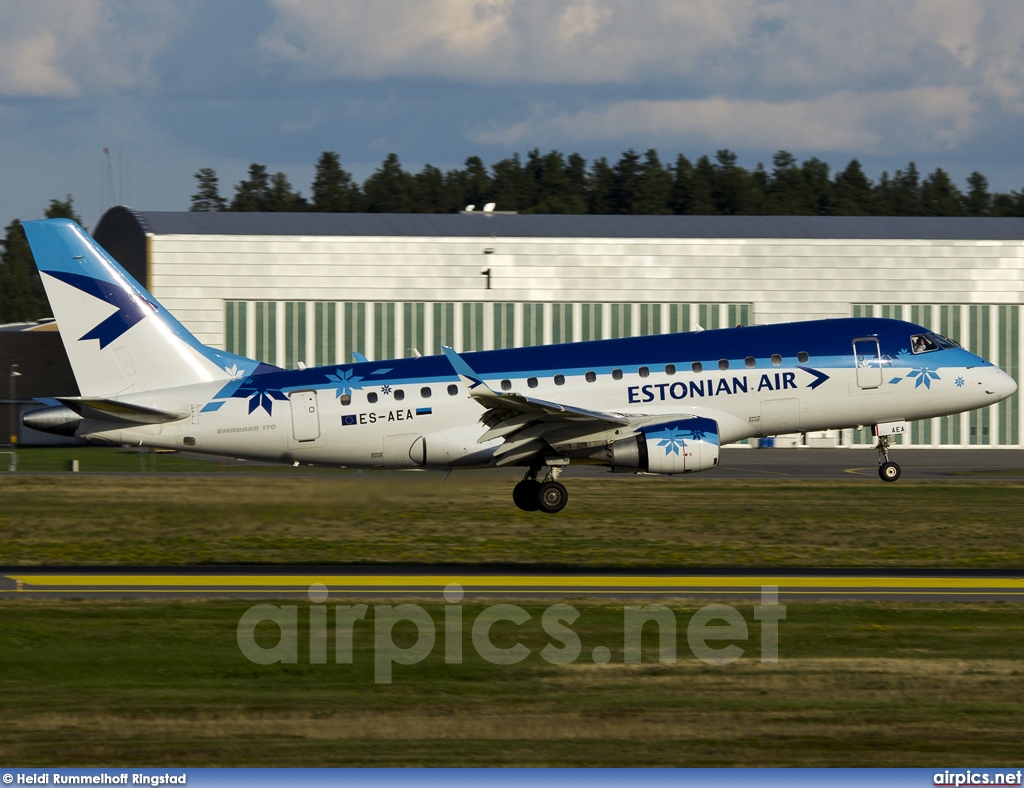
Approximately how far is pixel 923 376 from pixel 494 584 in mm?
14495

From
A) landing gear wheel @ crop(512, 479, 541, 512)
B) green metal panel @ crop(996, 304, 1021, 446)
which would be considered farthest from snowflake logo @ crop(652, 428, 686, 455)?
green metal panel @ crop(996, 304, 1021, 446)

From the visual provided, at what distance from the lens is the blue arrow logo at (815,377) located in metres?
32.7

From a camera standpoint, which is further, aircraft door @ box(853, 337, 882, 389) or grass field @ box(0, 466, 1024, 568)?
aircraft door @ box(853, 337, 882, 389)

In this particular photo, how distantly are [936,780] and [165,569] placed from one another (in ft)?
64.8

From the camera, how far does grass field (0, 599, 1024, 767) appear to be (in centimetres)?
1477

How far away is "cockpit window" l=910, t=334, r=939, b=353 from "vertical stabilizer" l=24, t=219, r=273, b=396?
18428mm

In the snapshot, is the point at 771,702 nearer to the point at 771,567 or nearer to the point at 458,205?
the point at 771,567

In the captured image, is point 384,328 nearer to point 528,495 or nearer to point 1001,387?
point 528,495

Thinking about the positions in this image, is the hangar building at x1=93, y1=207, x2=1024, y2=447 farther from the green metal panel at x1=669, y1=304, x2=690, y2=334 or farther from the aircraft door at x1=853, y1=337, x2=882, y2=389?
the aircraft door at x1=853, y1=337, x2=882, y2=389

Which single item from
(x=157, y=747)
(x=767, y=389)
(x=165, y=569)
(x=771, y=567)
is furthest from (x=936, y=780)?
(x=767, y=389)

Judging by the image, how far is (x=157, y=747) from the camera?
585 inches

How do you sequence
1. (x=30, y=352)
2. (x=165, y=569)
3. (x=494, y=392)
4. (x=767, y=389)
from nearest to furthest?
(x=165, y=569) → (x=494, y=392) → (x=767, y=389) → (x=30, y=352)

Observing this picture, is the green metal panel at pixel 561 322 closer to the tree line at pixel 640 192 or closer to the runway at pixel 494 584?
the runway at pixel 494 584

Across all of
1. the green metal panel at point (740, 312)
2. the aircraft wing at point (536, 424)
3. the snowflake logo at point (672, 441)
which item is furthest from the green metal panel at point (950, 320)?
the snowflake logo at point (672, 441)
